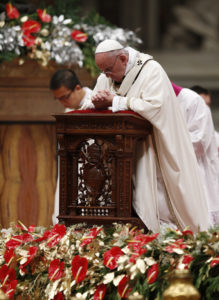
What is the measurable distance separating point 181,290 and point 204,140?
8.44 ft

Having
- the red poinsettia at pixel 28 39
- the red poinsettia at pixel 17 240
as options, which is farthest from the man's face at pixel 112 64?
the red poinsettia at pixel 28 39

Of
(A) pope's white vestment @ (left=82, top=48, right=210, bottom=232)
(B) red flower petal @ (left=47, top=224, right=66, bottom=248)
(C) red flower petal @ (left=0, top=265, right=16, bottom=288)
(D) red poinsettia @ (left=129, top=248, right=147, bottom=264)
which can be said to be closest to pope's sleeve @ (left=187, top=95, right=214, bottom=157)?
(A) pope's white vestment @ (left=82, top=48, right=210, bottom=232)

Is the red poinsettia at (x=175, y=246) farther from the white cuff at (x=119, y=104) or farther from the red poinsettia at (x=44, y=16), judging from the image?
the red poinsettia at (x=44, y=16)

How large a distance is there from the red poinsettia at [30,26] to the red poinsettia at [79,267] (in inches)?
108

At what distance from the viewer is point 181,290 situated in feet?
9.90

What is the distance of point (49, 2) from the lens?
7434 mm

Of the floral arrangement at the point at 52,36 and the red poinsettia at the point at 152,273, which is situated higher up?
the floral arrangement at the point at 52,36

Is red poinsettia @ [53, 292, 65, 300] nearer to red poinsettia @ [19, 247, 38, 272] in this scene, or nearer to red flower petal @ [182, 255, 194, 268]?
red poinsettia @ [19, 247, 38, 272]

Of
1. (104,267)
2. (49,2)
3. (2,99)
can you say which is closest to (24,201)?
(2,99)

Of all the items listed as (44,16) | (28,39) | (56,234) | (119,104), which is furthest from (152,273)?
(44,16)

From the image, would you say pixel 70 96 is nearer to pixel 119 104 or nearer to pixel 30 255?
pixel 119 104

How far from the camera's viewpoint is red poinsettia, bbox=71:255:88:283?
3906 mm

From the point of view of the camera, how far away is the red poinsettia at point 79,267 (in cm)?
391

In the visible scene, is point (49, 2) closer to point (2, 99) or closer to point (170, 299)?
point (2, 99)
